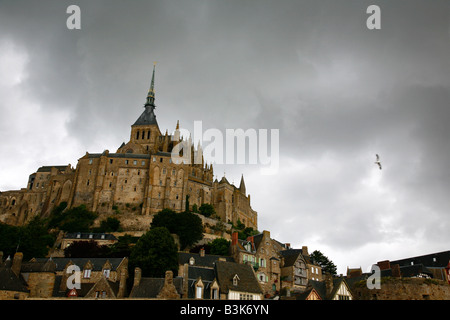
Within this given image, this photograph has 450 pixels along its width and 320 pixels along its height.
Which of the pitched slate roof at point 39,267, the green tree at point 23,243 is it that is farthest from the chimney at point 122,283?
the green tree at point 23,243

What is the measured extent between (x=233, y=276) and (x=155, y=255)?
1258cm

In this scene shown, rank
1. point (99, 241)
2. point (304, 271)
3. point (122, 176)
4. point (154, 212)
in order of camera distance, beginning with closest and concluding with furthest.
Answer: point (304, 271)
point (99, 241)
point (154, 212)
point (122, 176)

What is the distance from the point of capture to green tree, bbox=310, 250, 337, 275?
70688 mm

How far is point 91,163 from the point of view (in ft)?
301

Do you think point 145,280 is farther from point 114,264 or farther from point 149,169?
point 149,169

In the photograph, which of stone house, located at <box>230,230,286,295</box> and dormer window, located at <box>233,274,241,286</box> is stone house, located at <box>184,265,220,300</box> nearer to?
dormer window, located at <box>233,274,241,286</box>

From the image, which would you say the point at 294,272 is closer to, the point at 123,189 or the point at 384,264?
the point at 384,264

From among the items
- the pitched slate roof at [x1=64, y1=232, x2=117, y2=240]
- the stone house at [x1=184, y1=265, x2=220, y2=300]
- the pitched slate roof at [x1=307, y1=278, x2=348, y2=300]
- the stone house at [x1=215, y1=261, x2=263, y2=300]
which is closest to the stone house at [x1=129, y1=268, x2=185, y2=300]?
the stone house at [x1=184, y1=265, x2=220, y2=300]

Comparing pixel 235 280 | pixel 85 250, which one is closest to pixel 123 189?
pixel 85 250

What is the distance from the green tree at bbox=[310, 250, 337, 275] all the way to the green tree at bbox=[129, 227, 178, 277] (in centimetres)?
3198
